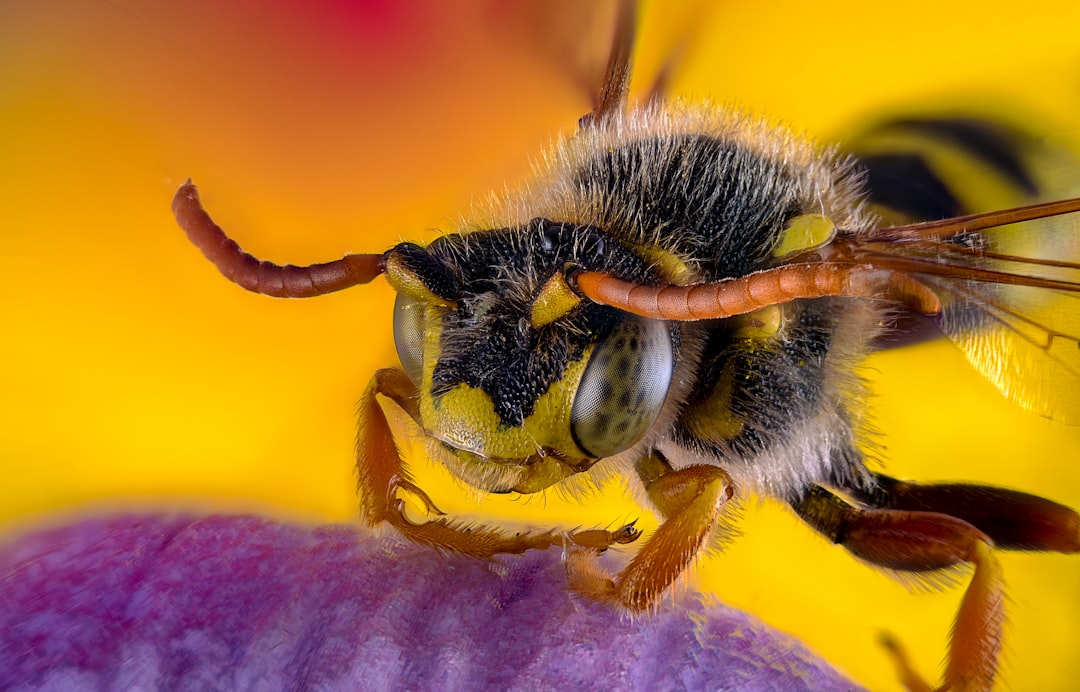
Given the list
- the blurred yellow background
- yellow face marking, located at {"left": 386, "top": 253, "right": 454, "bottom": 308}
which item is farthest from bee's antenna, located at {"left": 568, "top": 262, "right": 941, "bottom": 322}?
the blurred yellow background

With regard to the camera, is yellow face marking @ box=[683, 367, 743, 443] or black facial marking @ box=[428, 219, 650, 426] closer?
black facial marking @ box=[428, 219, 650, 426]

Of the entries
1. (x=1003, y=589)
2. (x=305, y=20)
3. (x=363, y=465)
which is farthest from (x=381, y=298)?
(x=1003, y=589)

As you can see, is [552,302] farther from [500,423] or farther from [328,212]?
[328,212]

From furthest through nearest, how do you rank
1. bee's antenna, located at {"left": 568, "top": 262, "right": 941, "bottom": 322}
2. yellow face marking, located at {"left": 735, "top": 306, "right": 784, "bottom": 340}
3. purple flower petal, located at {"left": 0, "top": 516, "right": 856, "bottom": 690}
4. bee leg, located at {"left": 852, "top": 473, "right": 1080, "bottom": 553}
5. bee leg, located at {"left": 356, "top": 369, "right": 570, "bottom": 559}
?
bee leg, located at {"left": 852, "top": 473, "right": 1080, "bottom": 553} → yellow face marking, located at {"left": 735, "top": 306, "right": 784, "bottom": 340} → bee leg, located at {"left": 356, "top": 369, "right": 570, "bottom": 559} → bee's antenna, located at {"left": 568, "top": 262, "right": 941, "bottom": 322} → purple flower petal, located at {"left": 0, "top": 516, "right": 856, "bottom": 690}

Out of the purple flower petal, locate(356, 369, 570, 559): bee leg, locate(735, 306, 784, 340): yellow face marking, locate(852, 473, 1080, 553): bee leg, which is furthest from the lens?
locate(852, 473, 1080, 553): bee leg

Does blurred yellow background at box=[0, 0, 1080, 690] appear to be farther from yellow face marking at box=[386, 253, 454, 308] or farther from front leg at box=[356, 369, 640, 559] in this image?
yellow face marking at box=[386, 253, 454, 308]

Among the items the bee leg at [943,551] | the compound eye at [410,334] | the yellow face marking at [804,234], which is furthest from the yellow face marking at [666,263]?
the bee leg at [943,551]

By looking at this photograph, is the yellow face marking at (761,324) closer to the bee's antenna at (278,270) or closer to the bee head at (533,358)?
the bee head at (533,358)
